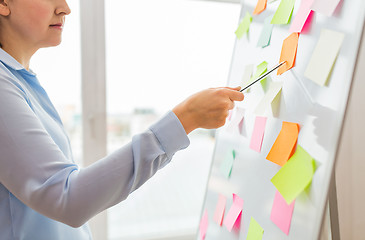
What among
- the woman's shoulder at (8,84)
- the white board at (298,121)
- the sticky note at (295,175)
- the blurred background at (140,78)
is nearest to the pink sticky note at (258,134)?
the white board at (298,121)

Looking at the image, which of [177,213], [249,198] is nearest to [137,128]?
[177,213]

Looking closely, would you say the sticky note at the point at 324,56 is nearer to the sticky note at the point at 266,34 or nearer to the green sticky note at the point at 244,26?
the sticky note at the point at 266,34

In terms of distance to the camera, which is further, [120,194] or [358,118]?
[358,118]

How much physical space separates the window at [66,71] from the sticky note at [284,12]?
905 mm

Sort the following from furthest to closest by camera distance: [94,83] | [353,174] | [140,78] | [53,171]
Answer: [140,78]
[94,83]
[353,174]
[53,171]

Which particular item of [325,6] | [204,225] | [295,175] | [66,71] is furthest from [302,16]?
[66,71]

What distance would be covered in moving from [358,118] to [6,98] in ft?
3.69

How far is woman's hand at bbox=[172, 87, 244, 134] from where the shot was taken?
0.60m

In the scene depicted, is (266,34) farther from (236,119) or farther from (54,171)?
(54,171)

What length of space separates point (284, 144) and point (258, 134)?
12cm

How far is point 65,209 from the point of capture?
19.3 inches

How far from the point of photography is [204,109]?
606mm

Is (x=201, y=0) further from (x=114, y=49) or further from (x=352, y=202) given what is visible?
(x=352, y=202)

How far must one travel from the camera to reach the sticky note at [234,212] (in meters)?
0.76
